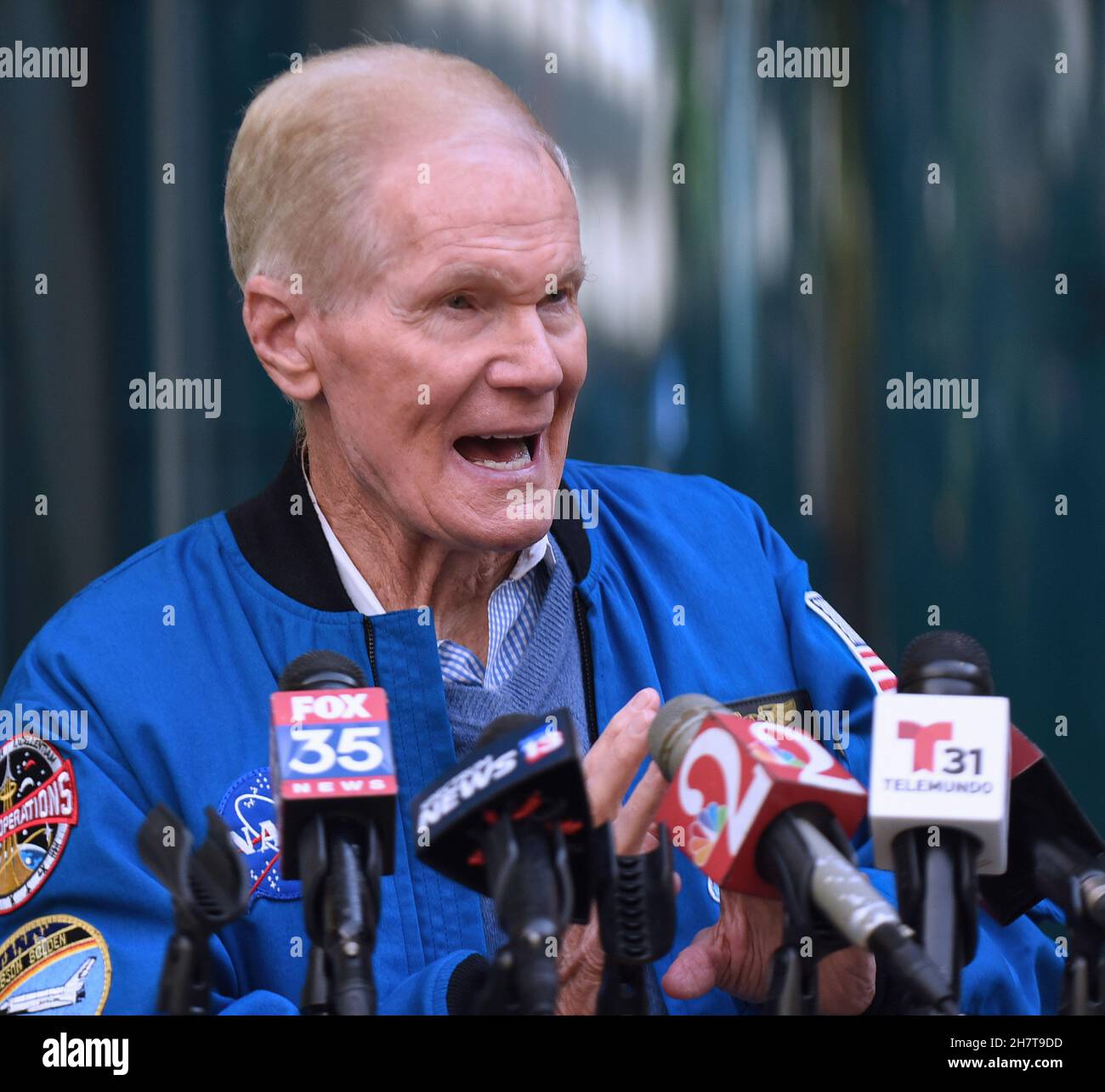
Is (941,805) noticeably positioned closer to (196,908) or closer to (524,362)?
(196,908)

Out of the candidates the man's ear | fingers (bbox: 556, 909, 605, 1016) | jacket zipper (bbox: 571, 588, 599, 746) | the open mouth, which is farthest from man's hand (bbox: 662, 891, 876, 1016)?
the man's ear

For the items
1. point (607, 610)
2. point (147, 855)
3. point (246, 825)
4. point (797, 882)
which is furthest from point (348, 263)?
point (797, 882)

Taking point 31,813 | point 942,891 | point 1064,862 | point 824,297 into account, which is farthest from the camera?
point 824,297

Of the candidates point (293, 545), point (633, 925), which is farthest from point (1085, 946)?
point (293, 545)

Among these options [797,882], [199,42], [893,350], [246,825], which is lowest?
[246,825]

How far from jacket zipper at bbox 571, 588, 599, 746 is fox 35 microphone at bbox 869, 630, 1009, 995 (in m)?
0.71

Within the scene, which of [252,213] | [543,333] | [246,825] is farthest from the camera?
[252,213]

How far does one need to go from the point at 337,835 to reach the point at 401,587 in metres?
0.81

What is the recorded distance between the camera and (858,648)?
193 centimetres

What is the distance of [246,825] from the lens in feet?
5.42

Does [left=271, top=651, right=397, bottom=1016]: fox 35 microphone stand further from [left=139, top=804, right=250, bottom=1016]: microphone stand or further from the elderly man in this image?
the elderly man
